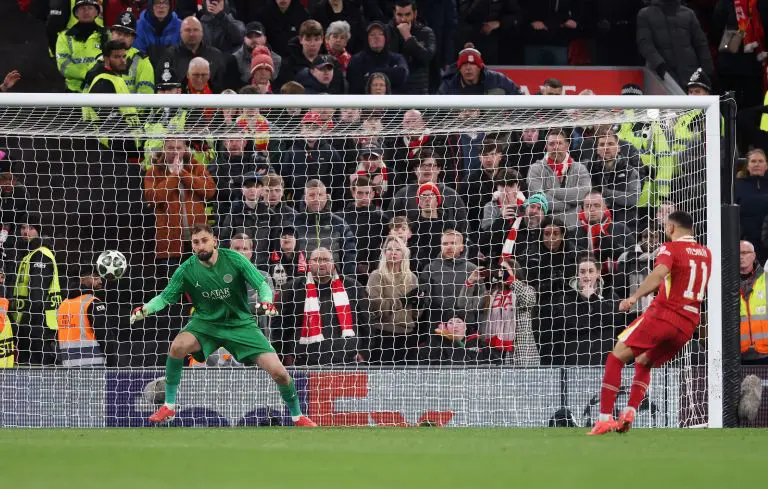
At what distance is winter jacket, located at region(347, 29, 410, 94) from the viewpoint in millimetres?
13836

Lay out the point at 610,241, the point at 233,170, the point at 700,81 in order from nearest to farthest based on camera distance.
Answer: the point at 610,241 → the point at 233,170 → the point at 700,81

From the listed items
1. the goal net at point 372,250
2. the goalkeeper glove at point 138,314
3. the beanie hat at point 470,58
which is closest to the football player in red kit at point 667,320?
the goal net at point 372,250

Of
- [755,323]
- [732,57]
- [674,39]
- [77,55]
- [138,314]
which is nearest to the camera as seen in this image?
[138,314]

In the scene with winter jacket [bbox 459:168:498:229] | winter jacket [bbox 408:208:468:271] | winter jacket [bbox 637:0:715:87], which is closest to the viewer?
winter jacket [bbox 408:208:468:271]

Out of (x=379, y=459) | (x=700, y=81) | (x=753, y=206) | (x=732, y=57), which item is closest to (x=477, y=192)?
(x=700, y=81)

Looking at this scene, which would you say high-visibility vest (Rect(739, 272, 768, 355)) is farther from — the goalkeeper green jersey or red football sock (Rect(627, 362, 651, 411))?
the goalkeeper green jersey

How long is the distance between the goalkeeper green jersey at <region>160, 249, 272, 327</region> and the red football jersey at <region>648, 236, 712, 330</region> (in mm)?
3087

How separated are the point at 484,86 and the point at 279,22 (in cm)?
239

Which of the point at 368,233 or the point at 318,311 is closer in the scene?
the point at 318,311

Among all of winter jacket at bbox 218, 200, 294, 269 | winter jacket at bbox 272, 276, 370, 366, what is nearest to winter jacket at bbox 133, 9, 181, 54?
winter jacket at bbox 218, 200, 294, 269

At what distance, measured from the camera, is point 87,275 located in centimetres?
1184

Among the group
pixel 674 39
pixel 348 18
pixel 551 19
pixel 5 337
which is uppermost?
pixel 551 19

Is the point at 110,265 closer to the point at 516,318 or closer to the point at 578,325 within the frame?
the point at 516,318

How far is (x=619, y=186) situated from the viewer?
39.7 feet
